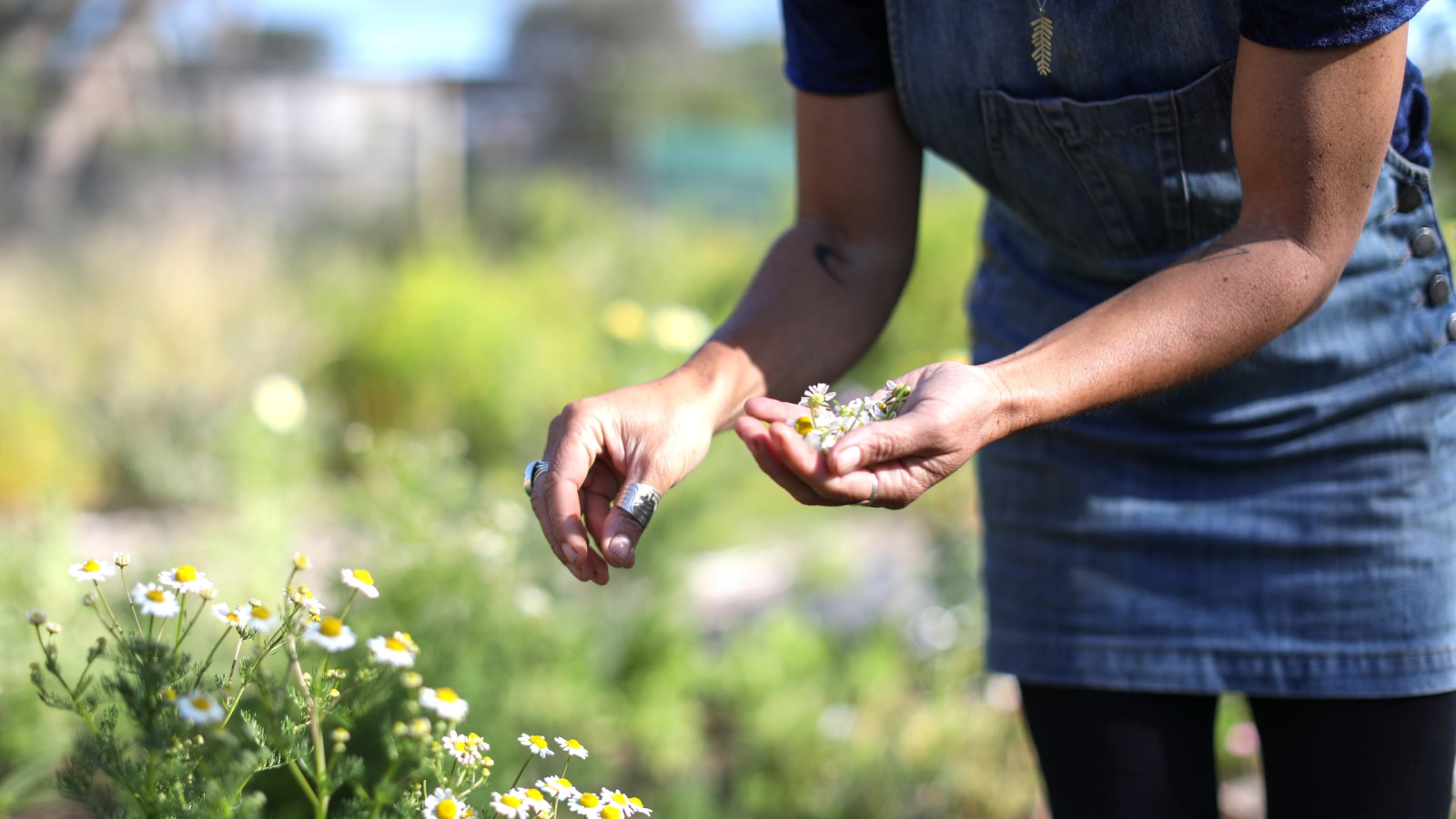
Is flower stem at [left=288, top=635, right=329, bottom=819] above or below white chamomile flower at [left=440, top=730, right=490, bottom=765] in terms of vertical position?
above

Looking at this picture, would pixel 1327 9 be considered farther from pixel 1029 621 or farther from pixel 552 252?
pixel 552 252

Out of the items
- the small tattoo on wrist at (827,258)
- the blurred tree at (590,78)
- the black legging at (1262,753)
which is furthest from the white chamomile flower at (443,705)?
the blurred tree at (590,78)

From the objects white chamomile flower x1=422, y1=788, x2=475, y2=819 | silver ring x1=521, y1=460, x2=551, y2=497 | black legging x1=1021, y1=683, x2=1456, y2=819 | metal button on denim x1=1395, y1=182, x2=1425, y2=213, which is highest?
metal button on denim x1=1395, y1=182, x2=1425, y2=213

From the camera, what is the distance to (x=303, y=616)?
3.28ft

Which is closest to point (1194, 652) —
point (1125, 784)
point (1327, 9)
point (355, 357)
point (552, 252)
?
point (1125, 784)

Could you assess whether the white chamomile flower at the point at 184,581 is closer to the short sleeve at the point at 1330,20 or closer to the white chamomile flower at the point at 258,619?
the white chamomile flower at the point at 258,619

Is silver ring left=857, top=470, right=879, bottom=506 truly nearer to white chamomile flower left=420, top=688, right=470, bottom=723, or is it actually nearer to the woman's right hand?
the woman's right hand

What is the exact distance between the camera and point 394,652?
34.1 inches

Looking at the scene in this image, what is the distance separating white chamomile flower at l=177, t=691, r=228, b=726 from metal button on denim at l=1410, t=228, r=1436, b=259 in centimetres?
134

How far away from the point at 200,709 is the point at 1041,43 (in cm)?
107

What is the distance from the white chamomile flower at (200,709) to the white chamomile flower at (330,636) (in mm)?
78

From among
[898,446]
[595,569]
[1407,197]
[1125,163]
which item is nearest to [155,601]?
[595,569]

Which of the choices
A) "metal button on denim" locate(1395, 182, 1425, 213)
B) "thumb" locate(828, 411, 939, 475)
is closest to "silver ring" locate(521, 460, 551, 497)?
"thumb" locate(828, 411, 939, 475)

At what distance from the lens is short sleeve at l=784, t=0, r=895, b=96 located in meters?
1.44
